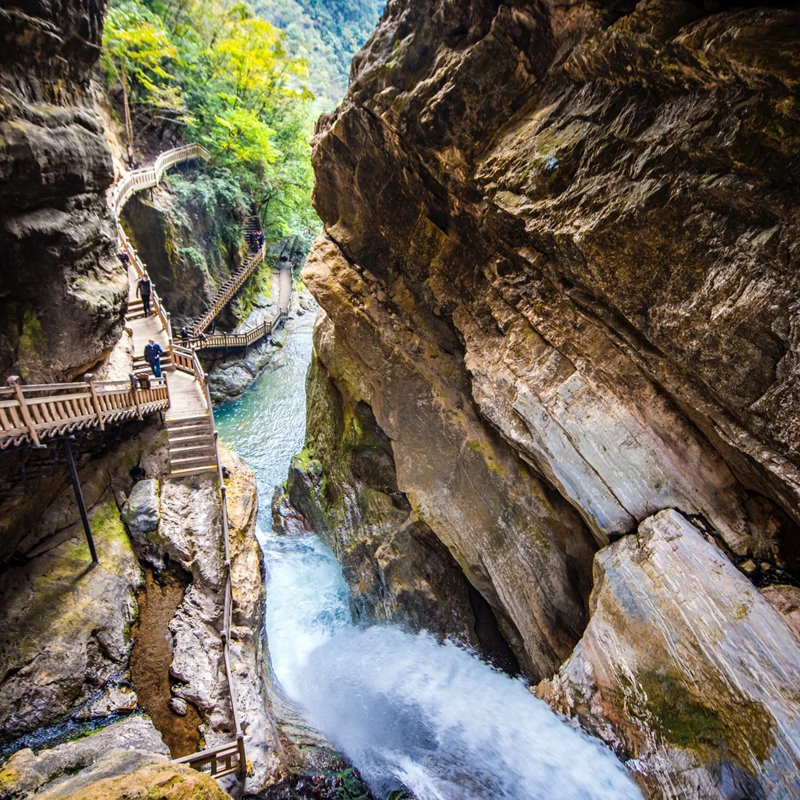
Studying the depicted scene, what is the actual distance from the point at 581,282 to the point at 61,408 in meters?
10.4

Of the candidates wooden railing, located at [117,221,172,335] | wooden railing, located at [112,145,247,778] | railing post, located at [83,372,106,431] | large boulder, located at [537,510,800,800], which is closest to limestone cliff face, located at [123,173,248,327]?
wooden railing, located at [112,145,247,778]

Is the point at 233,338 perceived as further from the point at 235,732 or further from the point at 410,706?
the point at 410,706

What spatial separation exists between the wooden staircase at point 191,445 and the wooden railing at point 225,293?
450 inches

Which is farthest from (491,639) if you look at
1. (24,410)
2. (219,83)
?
(219,83)

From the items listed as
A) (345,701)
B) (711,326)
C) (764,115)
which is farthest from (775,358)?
(345,701)

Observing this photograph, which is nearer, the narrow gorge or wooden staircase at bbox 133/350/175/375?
the narrow gorge

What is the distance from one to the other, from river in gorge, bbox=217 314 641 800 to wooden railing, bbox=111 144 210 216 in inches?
631

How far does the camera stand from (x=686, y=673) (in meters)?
5.40

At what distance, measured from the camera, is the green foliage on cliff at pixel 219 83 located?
811 inches

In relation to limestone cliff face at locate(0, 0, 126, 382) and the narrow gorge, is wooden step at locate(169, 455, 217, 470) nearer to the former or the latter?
the narrow gorge

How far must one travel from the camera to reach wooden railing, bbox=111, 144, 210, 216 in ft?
59.8

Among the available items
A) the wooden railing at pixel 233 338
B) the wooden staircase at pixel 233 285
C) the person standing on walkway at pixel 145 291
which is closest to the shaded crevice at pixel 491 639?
the person standing on walkway at pixel 145 291

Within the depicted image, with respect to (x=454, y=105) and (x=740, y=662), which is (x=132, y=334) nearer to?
(x=454, y=105)

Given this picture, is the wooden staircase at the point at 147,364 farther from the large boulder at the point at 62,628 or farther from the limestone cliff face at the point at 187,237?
the limestone cliff face at the point at 187,237
